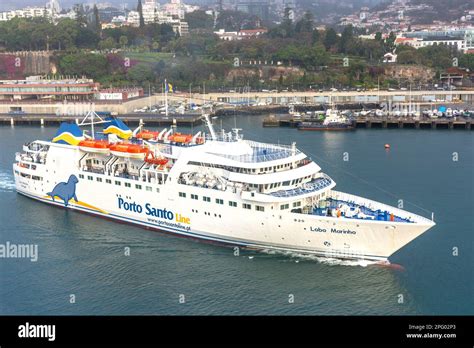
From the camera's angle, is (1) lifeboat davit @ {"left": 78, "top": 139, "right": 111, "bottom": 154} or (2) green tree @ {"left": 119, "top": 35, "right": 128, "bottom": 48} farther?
(2) green tree @ {"left": 119, "top": 35, "right": 128, "bottom": 48}

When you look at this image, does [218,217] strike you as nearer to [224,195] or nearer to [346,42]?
[224,195]

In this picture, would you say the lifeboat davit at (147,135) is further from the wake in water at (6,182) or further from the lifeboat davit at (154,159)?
the wake in water at (6,182)

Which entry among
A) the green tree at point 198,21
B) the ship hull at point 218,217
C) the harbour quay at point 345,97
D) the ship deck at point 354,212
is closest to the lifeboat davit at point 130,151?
the ship hull at point 218,217

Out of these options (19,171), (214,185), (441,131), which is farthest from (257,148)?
(441,131)

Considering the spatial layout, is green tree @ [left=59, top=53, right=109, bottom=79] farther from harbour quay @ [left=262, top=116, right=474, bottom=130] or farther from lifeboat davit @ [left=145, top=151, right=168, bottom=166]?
lifeboat davit @ [left=145, top=151, right=168, bottom=166]

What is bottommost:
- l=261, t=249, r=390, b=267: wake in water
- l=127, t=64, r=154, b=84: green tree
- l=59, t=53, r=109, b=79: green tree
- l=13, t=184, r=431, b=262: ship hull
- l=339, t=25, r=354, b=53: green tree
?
l=261, t=249, r=390, b=267: wake in water

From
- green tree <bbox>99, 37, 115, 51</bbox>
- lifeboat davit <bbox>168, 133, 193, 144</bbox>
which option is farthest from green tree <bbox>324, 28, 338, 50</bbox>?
lifeboat davit <bbox>168, 133, 193, 144</bbox>

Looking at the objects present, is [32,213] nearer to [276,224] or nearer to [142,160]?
[142,160]
